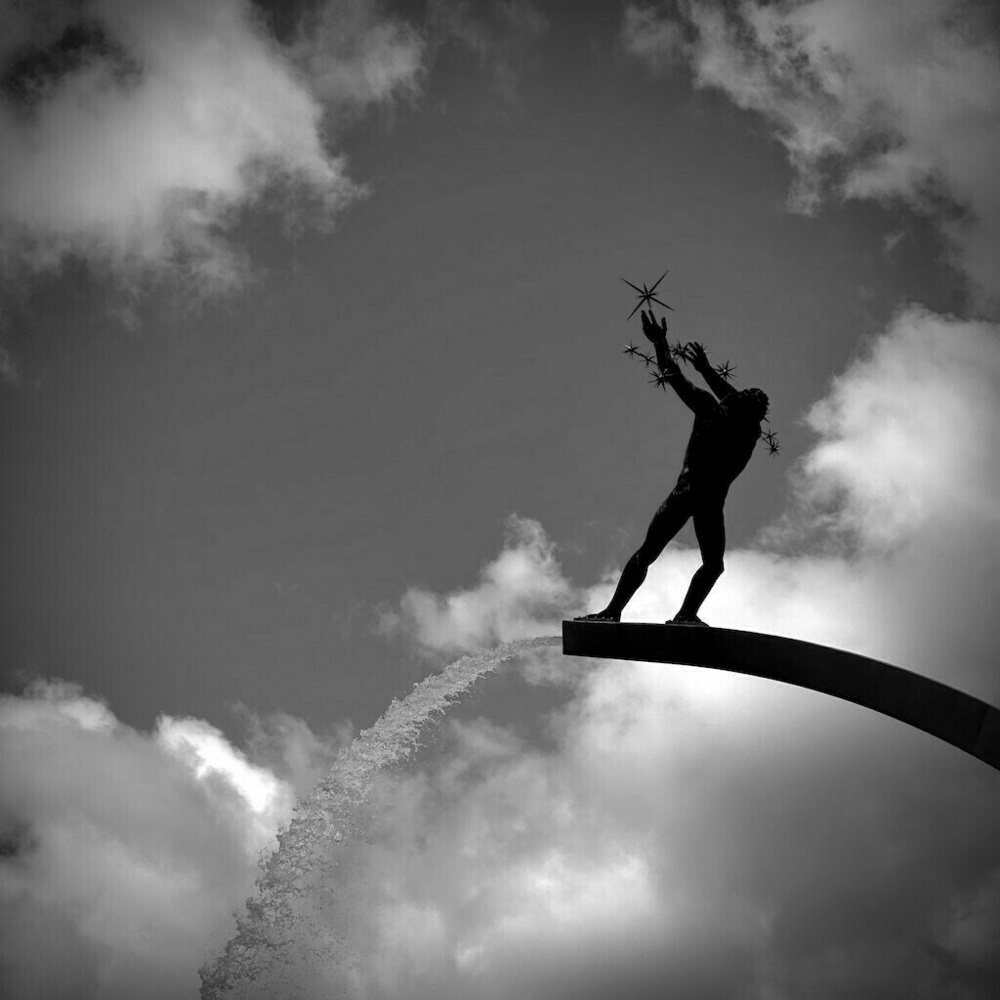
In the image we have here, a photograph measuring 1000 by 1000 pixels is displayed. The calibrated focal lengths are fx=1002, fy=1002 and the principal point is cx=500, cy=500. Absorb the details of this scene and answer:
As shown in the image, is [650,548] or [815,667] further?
[650,548]

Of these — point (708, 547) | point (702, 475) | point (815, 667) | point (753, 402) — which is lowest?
point (815, 667)

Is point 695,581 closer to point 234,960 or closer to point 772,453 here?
point 772,453

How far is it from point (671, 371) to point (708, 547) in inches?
90.7

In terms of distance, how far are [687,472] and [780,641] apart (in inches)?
98.1

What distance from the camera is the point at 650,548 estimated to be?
13023mm

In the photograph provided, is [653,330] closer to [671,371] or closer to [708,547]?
[671,371]

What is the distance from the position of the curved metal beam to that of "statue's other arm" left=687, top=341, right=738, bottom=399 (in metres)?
3.18

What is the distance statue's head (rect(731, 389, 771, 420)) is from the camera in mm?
12734

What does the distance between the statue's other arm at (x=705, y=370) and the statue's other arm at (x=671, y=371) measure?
0.83 feet

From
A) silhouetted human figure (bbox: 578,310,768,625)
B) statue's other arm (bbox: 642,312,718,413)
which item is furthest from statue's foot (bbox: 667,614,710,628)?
statue's other arm (bbox: 642,312,718,413)

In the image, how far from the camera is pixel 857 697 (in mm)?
10922

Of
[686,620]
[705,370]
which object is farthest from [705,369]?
[686,620]

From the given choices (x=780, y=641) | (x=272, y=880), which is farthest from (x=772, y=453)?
(x=272, y=880)

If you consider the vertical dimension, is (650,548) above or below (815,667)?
above
